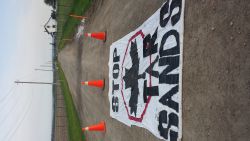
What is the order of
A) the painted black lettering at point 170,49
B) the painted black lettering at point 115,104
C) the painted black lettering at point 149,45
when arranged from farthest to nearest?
the painted black lettering at point 115,104 < the painted black lettering at point 149,45 < the painted black lettering at point 170,49

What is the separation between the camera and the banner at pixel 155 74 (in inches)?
225

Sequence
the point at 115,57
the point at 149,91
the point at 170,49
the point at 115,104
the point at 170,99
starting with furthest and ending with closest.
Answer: the point at 115,57, the point at 115,104, the point at 149,91, the point at 170,49, the point at 170,99

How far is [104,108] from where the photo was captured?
38.9ft

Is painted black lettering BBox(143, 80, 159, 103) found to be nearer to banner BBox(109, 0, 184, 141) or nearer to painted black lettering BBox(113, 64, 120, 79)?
banner BBox(109, 0, 184, 141)

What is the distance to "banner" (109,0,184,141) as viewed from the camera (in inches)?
225

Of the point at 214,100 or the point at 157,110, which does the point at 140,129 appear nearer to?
the point at 157,110

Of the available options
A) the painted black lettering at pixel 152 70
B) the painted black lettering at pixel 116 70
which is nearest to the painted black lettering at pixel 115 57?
the painted black lettering at pixel 116 70

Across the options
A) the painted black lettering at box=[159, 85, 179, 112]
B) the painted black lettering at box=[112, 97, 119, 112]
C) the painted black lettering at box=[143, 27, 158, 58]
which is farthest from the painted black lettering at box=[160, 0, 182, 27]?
the painted black lettering at box=[112, 97, 119, 112]

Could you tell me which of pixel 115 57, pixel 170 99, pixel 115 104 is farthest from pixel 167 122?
pixel 115 57

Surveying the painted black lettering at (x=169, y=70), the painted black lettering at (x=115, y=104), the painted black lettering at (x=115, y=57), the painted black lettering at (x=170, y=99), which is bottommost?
the painted black lettering at (x=115, y=104)

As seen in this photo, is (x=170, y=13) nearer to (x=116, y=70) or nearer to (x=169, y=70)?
(x=169, y=70)

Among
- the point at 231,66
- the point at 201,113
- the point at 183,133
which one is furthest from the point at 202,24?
the point at 183,133

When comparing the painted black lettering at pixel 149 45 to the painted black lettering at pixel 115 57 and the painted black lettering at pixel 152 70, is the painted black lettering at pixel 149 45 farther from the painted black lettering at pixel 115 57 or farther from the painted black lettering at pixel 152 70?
the painted black lettering at pixel 115 57

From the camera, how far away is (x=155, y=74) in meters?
6.67
